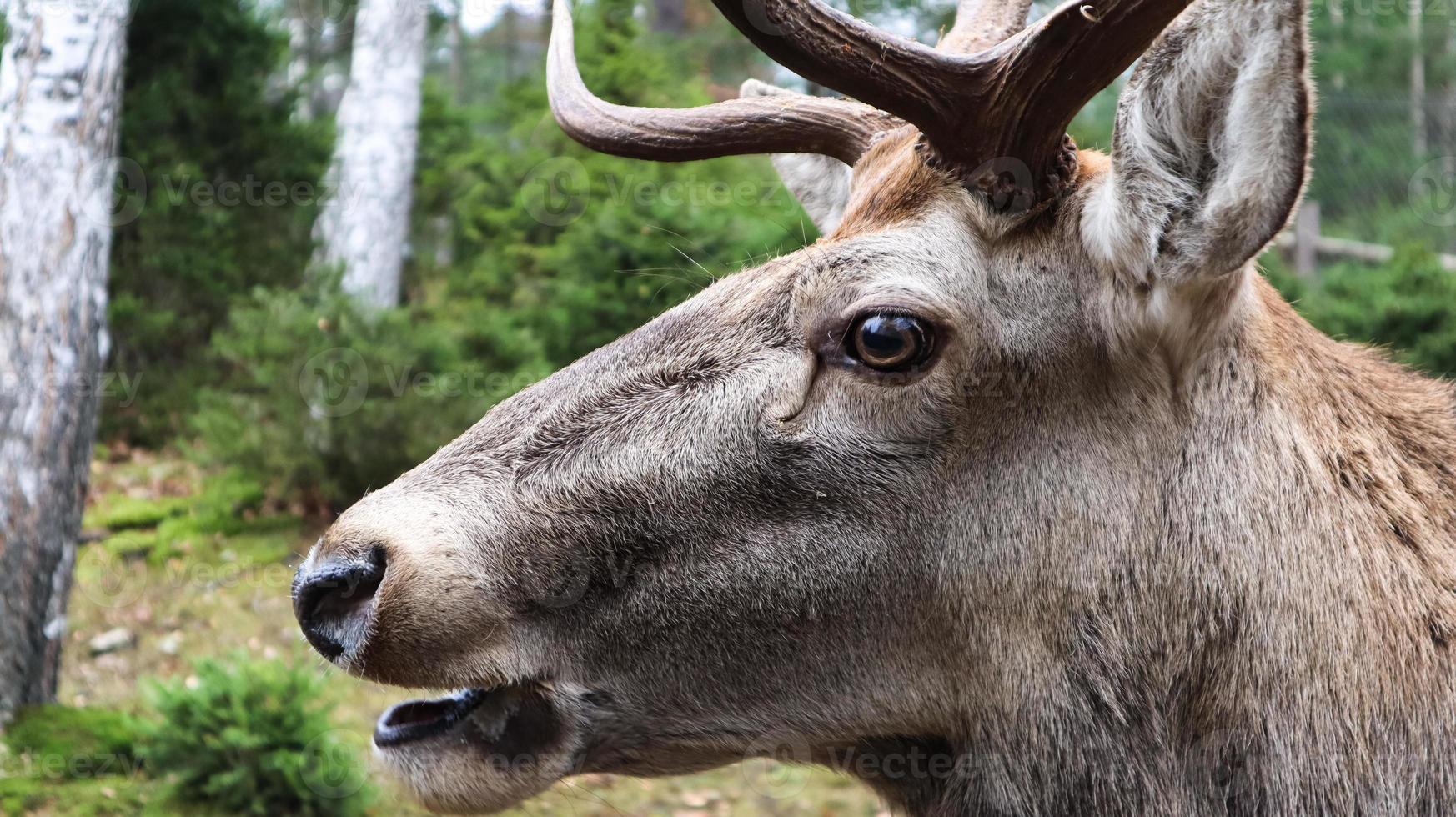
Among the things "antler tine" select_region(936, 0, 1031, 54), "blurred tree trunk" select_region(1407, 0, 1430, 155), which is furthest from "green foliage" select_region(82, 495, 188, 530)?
"blurred tree trunk" select_region(1407, 0, 1430, 155)

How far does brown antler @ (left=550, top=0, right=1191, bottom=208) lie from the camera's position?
2.41m

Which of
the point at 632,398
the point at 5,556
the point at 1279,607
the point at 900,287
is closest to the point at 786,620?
the point at 632,398

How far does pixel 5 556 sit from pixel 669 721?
173 inches

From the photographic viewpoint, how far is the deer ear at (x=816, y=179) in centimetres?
367

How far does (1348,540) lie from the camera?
99.5 inches

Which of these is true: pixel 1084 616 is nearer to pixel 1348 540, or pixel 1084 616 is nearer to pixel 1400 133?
pixel 1348 540

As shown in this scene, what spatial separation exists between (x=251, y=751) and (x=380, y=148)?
7495mm

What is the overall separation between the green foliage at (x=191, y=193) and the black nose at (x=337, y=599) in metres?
9.69
